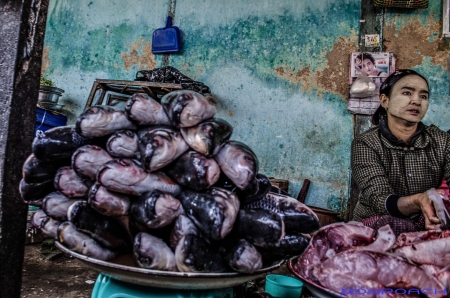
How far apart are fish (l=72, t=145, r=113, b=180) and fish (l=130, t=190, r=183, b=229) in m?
0.18

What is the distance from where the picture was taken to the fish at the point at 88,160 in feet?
3.90

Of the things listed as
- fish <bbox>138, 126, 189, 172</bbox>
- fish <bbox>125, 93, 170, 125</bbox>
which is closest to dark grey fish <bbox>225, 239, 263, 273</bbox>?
fish <bbox>138, 126, 189, 172</bbox>

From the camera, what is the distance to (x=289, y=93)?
4.53 m

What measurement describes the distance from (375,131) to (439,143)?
1.48ft

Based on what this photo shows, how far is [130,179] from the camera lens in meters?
1.14

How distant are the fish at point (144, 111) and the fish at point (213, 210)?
28cm

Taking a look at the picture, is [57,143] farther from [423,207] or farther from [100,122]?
[423,207]

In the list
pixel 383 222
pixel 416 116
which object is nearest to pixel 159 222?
pixel 383 222

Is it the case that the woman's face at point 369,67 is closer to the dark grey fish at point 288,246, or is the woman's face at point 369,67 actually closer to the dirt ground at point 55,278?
the dirt ground at point 55,278

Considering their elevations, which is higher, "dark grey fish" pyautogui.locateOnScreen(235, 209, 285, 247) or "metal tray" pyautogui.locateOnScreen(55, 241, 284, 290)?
"dark grey fish" pyautogui.locateOnScreen(235, 209, 285, 247)

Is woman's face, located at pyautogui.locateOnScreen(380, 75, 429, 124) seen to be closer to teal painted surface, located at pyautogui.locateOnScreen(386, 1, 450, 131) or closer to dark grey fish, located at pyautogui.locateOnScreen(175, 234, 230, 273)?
teal painted surface, located at pyautogui.locateOnScreen(386, 1, 450, 131)

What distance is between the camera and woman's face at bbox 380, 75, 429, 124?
8.66ft

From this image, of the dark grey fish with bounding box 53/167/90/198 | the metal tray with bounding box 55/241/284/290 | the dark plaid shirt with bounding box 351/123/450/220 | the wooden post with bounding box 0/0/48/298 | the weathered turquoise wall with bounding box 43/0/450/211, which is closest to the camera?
the metal tray with bounding box 55/241/284/290

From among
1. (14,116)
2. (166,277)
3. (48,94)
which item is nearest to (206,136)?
(166,277)
